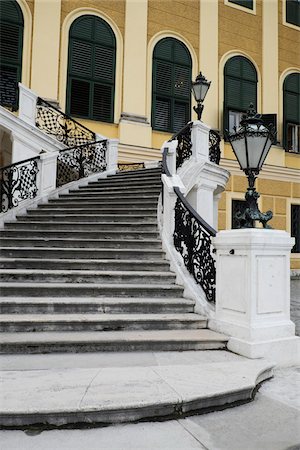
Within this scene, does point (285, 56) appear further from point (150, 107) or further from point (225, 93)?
point (150, 107)

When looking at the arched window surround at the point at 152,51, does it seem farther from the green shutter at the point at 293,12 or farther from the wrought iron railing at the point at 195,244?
the wrought iron railing at the point at 195,244

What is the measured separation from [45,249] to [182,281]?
2.47 m

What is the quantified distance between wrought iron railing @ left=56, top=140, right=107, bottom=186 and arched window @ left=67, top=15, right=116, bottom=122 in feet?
6.11

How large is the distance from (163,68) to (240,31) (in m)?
4.19

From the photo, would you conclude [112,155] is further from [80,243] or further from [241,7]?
[241,7]

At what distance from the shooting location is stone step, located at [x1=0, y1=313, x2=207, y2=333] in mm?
4727

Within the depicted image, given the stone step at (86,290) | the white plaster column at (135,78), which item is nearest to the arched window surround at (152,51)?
the white plaster column at (135,78)

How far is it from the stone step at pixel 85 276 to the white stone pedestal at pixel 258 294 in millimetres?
1564

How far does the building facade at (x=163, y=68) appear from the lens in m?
12.9

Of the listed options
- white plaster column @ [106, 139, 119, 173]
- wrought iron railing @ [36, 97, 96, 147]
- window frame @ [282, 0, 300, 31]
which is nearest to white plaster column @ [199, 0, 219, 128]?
window frame @ [282, 0, 300, 31]

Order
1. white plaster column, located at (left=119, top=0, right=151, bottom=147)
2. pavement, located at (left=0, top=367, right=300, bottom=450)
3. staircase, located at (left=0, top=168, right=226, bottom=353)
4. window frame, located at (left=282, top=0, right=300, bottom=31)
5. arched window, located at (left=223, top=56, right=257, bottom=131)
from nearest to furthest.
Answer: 1. pavement, located at (left=0, top=367, right=300, bottom=450)
2. staircase, located at (left=0, top=168, right=226, bottom=353)
3. white plaster column, located at (left=119, top=0, right=151, bottom=147)
4. arched window, located at (left=223, top=56, right=257, bottom=131)
5. window frame, located at (left=282, top=0, right=300, bottom=31)

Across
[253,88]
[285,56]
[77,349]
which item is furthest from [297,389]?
[285,56]

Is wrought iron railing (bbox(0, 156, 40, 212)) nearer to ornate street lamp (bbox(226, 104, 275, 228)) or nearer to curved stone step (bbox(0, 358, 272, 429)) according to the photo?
ornate street lamp (bbox(226, 104, 275, 228))

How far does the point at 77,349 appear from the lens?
4387 mm
